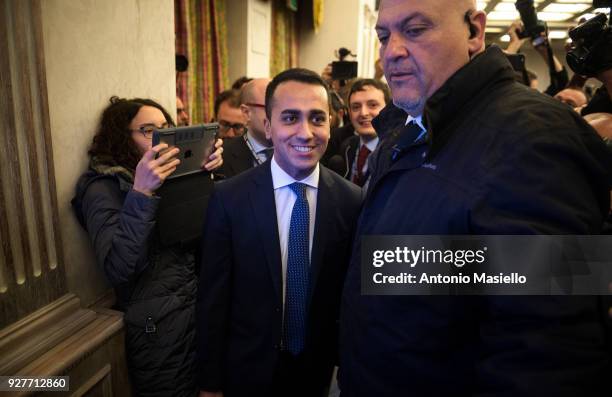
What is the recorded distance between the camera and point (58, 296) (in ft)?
4.01

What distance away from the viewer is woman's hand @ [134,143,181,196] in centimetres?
125

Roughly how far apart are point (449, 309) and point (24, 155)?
3.85 ft

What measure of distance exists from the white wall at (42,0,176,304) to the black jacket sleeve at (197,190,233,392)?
1.68 feet

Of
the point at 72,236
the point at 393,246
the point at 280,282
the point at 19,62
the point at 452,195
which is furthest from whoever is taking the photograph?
the point at 72,236

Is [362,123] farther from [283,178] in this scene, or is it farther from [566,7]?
[566,7]

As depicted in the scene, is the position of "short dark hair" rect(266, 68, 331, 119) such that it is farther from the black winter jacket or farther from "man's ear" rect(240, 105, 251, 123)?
"man's ear" rect(240, 105, 251, 123)

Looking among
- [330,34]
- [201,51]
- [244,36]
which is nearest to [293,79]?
[201,51]

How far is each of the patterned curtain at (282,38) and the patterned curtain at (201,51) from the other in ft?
3.98

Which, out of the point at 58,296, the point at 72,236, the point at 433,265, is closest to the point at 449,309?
the point at 433,265

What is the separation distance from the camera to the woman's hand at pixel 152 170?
1.25 metres

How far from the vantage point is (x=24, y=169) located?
1.08 meters

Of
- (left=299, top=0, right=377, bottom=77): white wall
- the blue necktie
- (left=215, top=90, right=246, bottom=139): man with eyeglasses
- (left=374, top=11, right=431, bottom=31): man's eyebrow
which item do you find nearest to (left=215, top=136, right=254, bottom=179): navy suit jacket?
(left=215, top=90, right=246, bottom=139): man with eyeglasses

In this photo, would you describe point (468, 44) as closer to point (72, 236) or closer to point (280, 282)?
point (280, 282)

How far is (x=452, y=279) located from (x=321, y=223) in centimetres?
54
